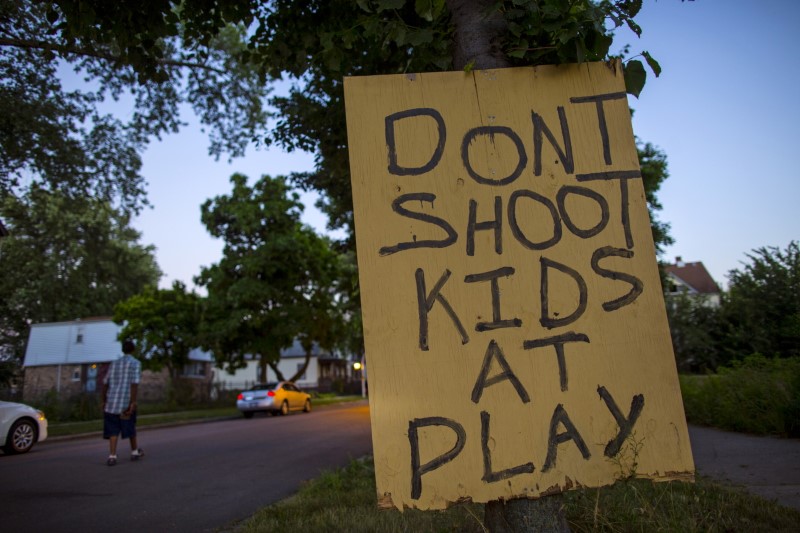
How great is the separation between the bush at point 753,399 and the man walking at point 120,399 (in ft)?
29.9

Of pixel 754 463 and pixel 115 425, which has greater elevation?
pixel 115 425

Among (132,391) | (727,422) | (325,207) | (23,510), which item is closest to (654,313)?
(23,510)

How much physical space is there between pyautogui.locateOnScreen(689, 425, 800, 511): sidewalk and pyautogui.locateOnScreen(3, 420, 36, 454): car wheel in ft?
37.9

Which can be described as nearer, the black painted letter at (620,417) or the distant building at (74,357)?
the black painted letter at (620,417)

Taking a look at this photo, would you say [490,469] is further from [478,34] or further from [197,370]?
[197,370]

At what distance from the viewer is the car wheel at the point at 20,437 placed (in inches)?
407

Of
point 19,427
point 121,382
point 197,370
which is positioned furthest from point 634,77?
point 197,370

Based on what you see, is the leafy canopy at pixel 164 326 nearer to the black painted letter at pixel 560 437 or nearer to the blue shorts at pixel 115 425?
the blue shorts at pixel 115 425

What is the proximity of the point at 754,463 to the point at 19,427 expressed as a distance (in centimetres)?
1212

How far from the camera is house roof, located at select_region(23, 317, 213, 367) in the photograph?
1553 inches

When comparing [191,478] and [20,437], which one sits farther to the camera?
[20,437]

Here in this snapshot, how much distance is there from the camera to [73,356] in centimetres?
3981

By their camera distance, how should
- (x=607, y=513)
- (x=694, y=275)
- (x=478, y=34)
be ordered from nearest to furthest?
(x=478, y=34) < (x=607, y=513) < (x=694, y=275)

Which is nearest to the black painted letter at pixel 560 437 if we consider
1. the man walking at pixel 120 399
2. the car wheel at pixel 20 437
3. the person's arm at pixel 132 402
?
the man walking at pixel 120 399
